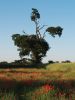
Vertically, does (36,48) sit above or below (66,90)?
above

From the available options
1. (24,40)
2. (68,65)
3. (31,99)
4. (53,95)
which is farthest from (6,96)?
(24,40)

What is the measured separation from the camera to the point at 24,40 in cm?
5934

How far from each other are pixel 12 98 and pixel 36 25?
5117cm

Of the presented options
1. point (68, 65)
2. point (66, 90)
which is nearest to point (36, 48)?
point (68, 65)

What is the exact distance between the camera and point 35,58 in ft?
198

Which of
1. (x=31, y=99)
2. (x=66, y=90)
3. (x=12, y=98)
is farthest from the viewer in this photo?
(x=66, y=90)

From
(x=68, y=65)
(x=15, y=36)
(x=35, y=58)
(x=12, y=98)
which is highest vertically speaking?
(x=15, y=36)

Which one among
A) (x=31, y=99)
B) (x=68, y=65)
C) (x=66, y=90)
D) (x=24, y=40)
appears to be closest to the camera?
(x=31, y=99)

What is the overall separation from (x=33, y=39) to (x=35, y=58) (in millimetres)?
3008

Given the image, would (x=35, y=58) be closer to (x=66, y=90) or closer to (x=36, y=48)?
(x=36, y=48)

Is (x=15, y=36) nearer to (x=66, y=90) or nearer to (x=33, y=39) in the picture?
(x=33, y=39)

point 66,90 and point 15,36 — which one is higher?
point 15,36

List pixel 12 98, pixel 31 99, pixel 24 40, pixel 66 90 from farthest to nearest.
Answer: pixel 24 40
pixel 66 90
pixel 31 99
pixel 12 98

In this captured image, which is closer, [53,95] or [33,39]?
[53,95]
